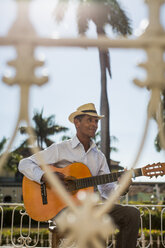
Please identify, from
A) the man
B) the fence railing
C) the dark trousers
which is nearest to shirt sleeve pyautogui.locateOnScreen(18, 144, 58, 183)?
the man

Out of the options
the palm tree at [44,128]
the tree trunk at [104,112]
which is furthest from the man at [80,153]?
the palm tree at [44,128]

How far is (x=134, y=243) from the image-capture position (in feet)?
7.88

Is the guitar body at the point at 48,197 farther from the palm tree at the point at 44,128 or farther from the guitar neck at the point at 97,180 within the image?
the palm tree at the point at 44,128

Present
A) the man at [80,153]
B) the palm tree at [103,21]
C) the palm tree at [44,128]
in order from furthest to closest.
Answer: the palm tree at [44,128], the palm tree at [103,21], the man at [80,153]

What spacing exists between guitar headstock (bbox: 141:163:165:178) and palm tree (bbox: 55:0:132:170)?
1159cm

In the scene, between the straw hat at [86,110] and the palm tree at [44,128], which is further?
the palm tree at [44,128]

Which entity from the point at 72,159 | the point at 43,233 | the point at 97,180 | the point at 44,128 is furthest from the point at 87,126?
the point at 44,128

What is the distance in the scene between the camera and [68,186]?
2.89 metres

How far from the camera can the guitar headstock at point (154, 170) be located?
2906 millimetres

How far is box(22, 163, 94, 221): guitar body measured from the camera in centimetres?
288

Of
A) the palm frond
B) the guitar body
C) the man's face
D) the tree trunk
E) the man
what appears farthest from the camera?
the palm frond

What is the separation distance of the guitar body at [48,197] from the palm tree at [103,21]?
453 inches

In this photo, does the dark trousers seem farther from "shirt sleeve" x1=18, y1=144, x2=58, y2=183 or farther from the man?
"shirt sleeve" x1=18, y1=144, x2=58, y2=183

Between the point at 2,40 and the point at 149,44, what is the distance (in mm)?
295
